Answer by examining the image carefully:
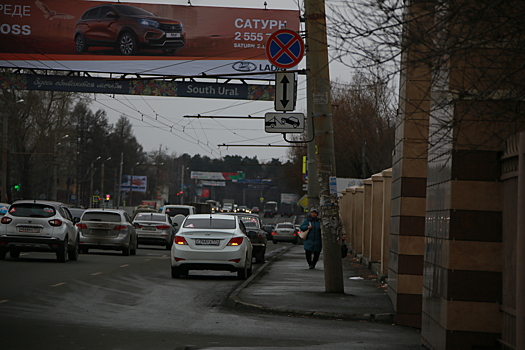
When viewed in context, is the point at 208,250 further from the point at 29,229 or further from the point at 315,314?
the point at 315,314

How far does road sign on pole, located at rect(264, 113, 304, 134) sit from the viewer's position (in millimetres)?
15648

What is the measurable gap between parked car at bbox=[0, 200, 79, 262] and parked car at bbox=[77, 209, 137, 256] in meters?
5.36

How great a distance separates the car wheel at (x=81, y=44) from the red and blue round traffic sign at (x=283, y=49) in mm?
27664

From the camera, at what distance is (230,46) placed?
4156 centimetres

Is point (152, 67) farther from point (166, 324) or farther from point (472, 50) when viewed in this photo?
point (472, 50)

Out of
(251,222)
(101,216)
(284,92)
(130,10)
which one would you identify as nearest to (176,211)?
(130,10)

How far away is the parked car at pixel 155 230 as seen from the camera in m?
36.0

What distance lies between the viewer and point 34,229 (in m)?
22.5

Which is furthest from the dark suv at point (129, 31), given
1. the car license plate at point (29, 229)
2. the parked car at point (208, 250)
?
the parked car at point (208, 250)

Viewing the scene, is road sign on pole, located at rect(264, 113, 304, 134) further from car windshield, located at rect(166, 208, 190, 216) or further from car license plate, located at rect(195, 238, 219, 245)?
car windshield, located at rect(166, 208, 190, 216)

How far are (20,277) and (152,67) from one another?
24544mm

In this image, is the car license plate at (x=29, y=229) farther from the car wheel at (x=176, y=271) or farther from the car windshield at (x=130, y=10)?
the car windshield at (x=130, y=10)

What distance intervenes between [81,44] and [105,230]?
16.2 m

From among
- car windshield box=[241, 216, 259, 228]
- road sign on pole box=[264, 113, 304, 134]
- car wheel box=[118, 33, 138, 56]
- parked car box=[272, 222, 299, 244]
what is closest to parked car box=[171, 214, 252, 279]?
road sign on pole box=[264, 113, 304, 134]
